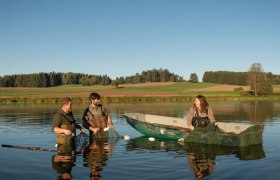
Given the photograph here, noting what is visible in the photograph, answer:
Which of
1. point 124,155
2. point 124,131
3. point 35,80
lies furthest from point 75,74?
point 124,155

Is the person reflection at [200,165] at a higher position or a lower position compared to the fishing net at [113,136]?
lower

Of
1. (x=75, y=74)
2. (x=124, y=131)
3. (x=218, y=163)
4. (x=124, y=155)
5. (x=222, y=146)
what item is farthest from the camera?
(x=75, y=74)

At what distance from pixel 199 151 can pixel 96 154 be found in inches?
153

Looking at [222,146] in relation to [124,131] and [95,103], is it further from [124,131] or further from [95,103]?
[124,131]

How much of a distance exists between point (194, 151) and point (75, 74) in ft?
397

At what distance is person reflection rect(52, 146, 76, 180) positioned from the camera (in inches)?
382

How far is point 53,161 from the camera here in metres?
11.3

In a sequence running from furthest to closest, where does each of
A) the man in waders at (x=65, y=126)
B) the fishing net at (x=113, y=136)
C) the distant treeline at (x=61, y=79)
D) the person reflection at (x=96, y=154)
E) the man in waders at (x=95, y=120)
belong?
the distant treeline at (x=61, y=79) → the fishing net at (x=113, y=136) → the man in waders at (x=95, y=120) → the man in waders at (x=65, y=126) → the person reflection at (x=96, y=154)

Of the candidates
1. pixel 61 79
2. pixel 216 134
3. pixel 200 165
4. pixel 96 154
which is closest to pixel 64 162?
pixel 96 154

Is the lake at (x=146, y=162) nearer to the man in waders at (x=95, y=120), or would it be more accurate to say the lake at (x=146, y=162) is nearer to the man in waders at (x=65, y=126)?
the man in waders at (x=65, y=126)

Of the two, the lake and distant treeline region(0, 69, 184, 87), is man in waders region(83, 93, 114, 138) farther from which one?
distant treeline region(0, 69, 184, 87)

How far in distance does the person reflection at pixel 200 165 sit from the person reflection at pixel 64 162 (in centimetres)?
347

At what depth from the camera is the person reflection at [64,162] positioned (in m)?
9.70

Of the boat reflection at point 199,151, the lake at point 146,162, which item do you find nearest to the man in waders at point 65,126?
the lake at point 146,162
